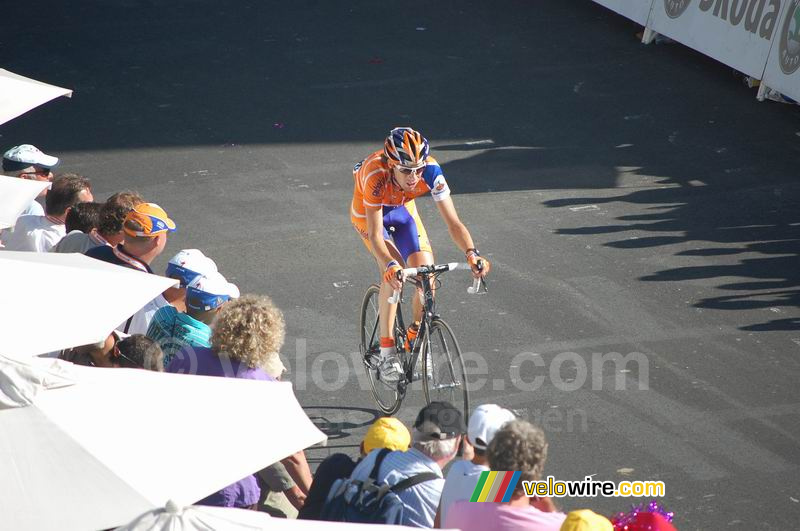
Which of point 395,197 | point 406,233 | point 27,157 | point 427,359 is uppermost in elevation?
point 395,197

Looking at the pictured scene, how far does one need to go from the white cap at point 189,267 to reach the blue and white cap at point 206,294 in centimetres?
11

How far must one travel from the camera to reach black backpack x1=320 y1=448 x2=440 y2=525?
468 centimetres

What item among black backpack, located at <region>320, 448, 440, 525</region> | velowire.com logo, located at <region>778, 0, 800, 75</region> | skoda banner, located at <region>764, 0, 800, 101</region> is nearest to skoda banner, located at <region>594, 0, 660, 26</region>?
skoda banner, located at <region>764, 0, 800, 101</region>

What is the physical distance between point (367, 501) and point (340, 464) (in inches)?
14.0

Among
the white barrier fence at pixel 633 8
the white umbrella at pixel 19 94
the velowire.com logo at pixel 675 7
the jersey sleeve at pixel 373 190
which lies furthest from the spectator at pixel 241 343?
the white barrier fence at pixel 633 8

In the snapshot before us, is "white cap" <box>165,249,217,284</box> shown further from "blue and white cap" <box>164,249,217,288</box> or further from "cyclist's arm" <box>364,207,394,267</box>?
"cyclist's arm" <box>364,207,394,267</box>

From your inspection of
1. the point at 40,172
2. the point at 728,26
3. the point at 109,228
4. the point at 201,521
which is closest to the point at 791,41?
the point at 728,26

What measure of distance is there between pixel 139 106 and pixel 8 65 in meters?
2.89

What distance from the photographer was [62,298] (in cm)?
526

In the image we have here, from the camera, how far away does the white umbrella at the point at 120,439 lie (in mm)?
3881

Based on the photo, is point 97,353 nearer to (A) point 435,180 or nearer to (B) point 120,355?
(B) point 120,355

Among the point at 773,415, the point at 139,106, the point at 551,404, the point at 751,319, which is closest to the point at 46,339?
the point at 551,404

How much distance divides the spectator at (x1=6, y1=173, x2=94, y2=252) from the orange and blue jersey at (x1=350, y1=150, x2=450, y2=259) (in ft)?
6.80

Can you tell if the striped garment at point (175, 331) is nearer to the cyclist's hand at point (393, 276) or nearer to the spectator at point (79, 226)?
the spectator at point (79, 226)
